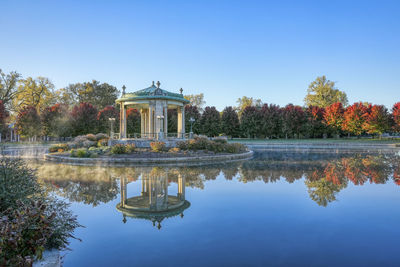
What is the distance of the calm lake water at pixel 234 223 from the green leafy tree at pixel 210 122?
42.5 m

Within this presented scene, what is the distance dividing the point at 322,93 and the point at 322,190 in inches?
2538

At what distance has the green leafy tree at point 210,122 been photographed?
52.4 meters

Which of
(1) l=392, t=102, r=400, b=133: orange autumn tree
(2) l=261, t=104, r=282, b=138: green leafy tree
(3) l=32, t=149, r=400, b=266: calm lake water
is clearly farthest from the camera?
(2) l=261, t=104, r=282, b=138: green leafy tree

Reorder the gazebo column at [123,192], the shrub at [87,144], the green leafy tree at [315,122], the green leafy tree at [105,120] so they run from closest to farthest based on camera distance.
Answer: the gazebo column at [123,192] → the shrub at [87,144] → the green leafy tree at [105,120] → the green leafy tree at [315,122]

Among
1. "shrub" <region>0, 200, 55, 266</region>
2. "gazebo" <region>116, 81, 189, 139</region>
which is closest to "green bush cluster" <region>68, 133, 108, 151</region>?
"gazebo" <region>116, 81, 189, 139</region>

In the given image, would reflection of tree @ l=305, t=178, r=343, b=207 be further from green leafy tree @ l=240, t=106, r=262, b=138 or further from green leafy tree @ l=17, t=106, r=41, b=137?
green leafy tree @ l=17, t=106, r=41, b=137

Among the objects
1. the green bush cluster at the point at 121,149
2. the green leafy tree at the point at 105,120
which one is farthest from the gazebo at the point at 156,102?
the green leafy tree at the point at 105,120

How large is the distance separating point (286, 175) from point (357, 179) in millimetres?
2808

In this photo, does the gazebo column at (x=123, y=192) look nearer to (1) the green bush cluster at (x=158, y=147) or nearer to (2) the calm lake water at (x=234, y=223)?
(2) the calm lake water at (x=234, y=223)

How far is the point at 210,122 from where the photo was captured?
174 feet

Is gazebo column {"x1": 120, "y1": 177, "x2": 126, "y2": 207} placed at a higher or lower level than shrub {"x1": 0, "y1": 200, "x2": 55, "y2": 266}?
lower

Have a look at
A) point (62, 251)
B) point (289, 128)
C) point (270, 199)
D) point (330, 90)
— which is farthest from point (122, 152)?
point (330, 90)

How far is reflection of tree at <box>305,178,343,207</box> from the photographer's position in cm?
737

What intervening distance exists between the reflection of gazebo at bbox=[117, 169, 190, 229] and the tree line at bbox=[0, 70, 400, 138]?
125 ft
